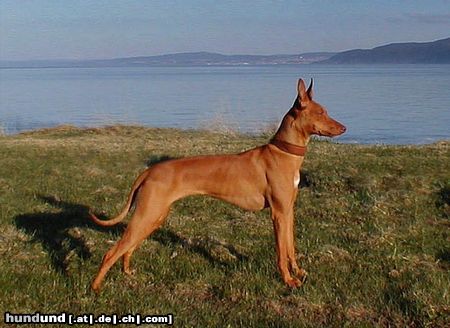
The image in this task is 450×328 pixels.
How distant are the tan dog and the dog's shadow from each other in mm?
1086

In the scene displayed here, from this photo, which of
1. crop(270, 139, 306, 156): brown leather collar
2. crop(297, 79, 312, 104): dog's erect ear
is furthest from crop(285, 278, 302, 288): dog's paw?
crop(297, 79, 312, 104): dog's erect ear

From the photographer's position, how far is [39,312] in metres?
5.45

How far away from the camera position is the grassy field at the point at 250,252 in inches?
223

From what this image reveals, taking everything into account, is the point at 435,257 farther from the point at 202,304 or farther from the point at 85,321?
the point at 85,321

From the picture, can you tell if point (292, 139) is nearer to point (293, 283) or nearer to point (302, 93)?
point (302, 93)

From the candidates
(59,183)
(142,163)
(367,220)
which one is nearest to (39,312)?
(367,220)

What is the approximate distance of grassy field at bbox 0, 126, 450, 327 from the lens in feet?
18.6

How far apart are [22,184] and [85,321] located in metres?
6.96

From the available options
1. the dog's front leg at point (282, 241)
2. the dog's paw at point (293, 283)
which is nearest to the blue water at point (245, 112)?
the dog's front leg at point (282, 241)

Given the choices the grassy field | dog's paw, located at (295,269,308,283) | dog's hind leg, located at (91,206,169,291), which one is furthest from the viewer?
dog's paw, located at (295,269,308,283)

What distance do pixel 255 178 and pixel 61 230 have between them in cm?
320

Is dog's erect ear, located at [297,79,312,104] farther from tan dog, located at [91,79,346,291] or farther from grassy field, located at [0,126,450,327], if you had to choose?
grassy field, located at [0,126,450,327]

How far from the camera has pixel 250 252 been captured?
7.49 m

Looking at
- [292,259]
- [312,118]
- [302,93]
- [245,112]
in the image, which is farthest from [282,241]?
[245,112]
